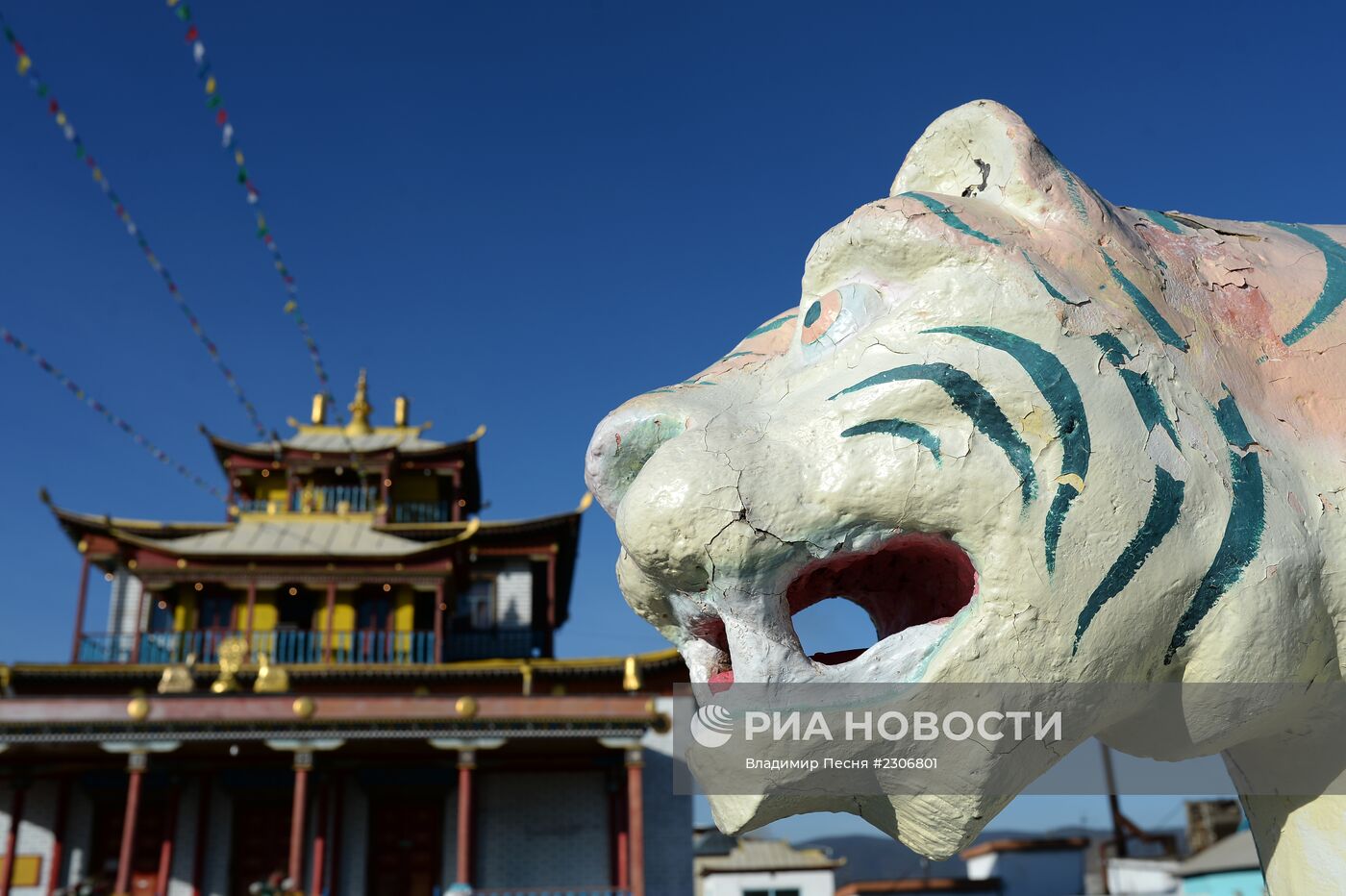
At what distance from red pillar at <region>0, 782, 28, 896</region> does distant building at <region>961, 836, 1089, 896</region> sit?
18388 mm

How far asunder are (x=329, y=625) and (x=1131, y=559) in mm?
18586

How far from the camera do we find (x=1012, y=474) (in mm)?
1145

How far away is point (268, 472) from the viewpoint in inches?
909

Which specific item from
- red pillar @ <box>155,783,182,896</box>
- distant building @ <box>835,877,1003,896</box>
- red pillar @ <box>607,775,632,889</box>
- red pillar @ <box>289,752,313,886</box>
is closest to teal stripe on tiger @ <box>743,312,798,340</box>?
red pillar @ <box>289,752,313,886</box>

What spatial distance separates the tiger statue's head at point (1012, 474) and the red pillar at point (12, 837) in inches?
679

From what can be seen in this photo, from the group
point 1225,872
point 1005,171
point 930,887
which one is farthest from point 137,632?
point 1005,171

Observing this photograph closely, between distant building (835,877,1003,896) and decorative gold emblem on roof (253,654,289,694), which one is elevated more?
decorative gold emblem on roof (253,654,289,694)

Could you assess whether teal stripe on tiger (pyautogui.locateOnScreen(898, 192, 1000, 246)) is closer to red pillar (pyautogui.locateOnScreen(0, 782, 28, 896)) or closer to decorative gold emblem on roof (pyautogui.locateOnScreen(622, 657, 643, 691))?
decorative gold emblem on roof (pyautogui.locateOnScreen(622, 657, 643, 691))

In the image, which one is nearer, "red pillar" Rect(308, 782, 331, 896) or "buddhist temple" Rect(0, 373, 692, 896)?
"buddhist temple" Rect(0, 373, 692, 896)

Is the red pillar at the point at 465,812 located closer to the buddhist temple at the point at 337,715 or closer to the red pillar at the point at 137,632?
the buddhist temple at the point at 337,715

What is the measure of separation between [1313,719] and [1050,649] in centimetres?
47

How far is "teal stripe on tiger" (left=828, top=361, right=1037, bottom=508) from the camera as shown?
1147 mm

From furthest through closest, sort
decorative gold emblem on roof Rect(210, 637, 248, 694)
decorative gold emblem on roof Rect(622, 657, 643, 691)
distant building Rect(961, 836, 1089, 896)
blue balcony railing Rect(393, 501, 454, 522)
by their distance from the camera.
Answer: distant building Rect(961, 836, 1089, 896) → blue balcony railing Rect(393, 501, 454, 522) → decorative gold emblem on roof Rect(210, 637, 248, 694) → decorative gold emblem on roof Rect(622, 657, 643, 691)

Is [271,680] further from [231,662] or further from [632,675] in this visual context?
[632,675]
